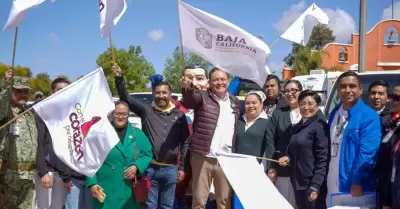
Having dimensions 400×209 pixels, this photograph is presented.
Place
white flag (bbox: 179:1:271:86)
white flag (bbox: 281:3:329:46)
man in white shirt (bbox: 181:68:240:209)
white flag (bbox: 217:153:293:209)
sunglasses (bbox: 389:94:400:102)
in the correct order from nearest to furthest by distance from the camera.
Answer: white flag (bbox: 217:153:293:209) < sunglasses (bbox: 389:94:400:102) < man in white shirt (bbox: 181:68:240:209) < white flag (bbox: 179:1:271:86) < white flag (bbox: 281:3:329:46)

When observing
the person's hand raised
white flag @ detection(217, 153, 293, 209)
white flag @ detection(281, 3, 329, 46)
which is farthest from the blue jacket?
white flag @ detection(281, 3, 329, 46)

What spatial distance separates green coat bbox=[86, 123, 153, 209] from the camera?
17.8ft

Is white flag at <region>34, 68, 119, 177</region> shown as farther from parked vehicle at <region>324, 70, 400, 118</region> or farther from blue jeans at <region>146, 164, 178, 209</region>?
parked vehicle at <region>324, 70, 400, 118</region>

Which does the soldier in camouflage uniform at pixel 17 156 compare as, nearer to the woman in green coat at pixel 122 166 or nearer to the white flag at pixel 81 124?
the white flag at pixel 81 124

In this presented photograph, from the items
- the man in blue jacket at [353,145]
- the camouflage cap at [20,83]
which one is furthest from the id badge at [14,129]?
the man in blue jacket at [353,145]

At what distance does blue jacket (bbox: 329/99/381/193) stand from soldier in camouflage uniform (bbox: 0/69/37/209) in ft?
10.6

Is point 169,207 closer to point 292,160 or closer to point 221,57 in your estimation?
point 292,160

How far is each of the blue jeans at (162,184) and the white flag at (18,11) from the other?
2208mm

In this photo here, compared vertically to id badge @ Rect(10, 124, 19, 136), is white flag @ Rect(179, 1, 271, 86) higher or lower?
higher

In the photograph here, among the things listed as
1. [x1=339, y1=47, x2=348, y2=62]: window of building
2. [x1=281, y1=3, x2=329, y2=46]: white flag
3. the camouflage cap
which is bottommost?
the camouflage cap

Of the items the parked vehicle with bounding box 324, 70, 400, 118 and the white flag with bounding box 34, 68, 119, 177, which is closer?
the white flag with bounding box 34, 68, 119, 177

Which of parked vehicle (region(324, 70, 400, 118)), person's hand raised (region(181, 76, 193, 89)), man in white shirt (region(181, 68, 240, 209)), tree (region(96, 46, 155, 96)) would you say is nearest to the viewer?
person's hand raised (region(181, 76, 193, 89))

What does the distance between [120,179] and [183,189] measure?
889 millimetres

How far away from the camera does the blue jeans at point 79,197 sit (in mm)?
5445
